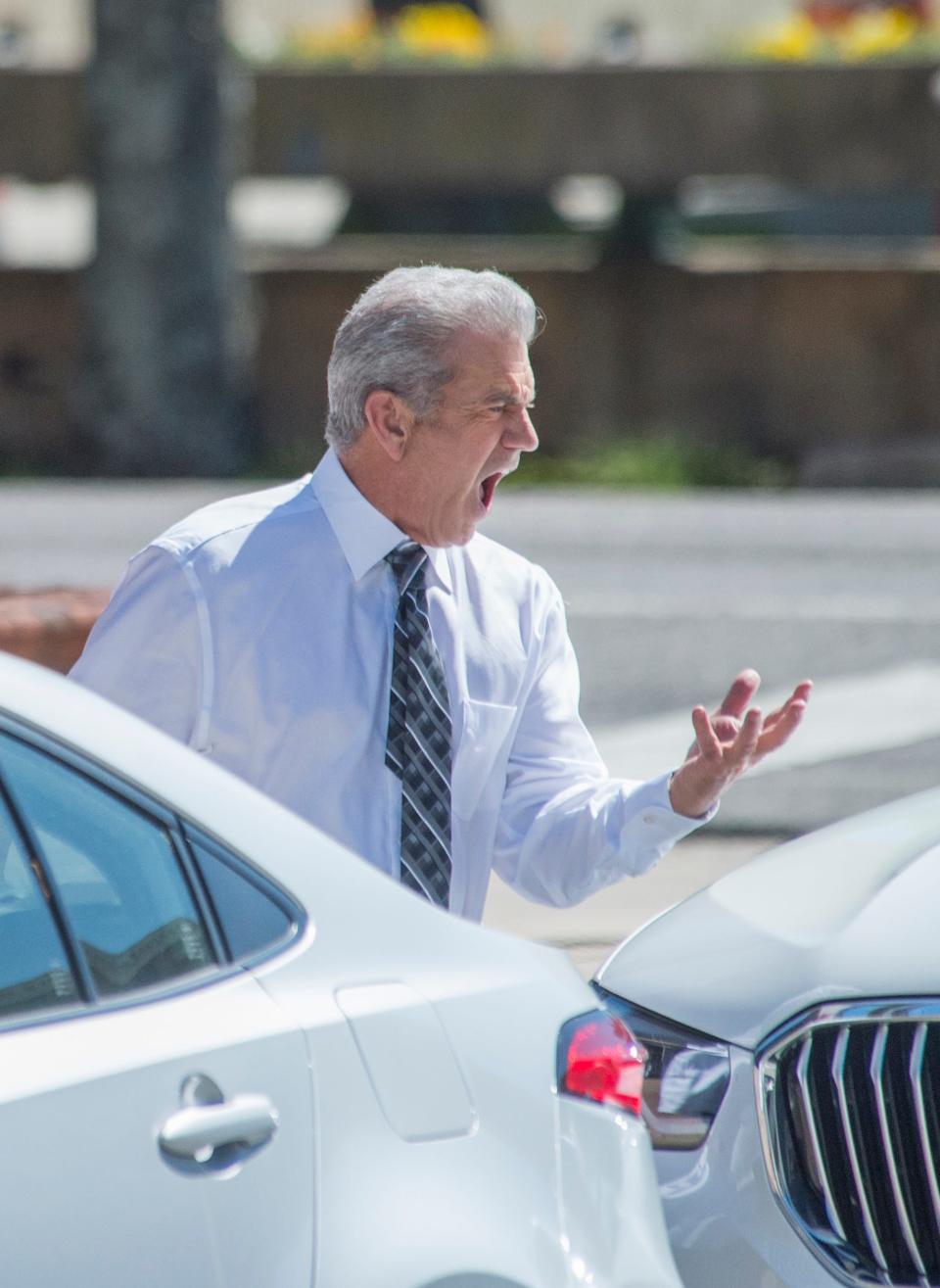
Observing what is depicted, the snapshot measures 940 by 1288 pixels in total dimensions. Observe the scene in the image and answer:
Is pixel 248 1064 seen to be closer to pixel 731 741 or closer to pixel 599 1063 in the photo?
pixel 599 1063

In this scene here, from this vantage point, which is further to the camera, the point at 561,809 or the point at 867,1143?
the point at 561,809

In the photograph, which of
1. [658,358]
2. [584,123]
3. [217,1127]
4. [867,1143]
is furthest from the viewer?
[658,358]

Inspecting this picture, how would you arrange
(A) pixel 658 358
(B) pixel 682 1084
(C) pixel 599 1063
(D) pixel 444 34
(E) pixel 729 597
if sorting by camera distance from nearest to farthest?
(C) pixel 599 1063 < (B) pixel 682 1084 < (E) pixel 729 597 < (A) pixel 658 358 < (D) pixel 444 34

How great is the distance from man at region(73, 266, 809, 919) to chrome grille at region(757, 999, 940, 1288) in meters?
0.44

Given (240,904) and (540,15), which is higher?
(540,15)

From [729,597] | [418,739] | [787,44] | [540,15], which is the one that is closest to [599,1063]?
[418,739]

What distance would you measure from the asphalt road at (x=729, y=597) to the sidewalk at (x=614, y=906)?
14.7 inches

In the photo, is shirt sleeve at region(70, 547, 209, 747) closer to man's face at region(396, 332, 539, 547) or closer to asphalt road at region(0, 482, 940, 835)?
man's face at region(396, 332, 539, 547)

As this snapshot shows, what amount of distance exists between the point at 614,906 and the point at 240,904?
420 centimetres

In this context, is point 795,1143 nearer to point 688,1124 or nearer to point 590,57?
point 688,1124

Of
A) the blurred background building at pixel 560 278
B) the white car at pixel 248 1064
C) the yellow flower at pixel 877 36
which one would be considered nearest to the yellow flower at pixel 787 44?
the blurred background building at pixel 560 278

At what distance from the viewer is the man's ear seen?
10.9ft

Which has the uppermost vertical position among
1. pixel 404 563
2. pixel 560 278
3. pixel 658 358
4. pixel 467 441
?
pixel 467 441

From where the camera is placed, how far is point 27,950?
2.41 meters
